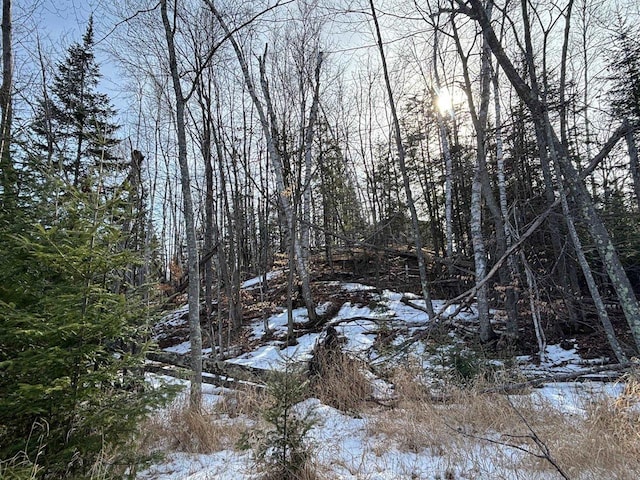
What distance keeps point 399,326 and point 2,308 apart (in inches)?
270

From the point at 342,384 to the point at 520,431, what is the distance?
2095 millimetres

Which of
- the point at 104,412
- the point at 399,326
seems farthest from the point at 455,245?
the point at 104,412

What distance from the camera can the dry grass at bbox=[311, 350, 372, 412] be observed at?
14.4 feet

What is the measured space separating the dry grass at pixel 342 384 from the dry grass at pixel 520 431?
54 centimetres

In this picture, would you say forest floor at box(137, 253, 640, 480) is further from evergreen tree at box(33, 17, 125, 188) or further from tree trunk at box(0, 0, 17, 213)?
evergreen tree at box(33, 17, 125, 188)

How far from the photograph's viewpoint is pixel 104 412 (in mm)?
2318

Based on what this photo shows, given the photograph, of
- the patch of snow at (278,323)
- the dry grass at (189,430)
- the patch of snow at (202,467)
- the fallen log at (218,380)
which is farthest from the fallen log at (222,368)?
the patch of snow at (278,323)

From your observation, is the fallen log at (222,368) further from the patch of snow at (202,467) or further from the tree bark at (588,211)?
the tree bark at (588,211)

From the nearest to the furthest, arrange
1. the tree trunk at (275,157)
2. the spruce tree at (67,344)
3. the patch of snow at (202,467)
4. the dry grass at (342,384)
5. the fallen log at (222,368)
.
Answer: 1. the spruce tree at (67,344)
2. the patch of snow at (202,467)
3. the dry grass at (342,384)
4. the fallen log at (222,368)
5. the tree trunk at (275,157)

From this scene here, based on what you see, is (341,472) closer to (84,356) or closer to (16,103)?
(84,356)

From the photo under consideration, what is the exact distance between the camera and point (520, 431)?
310 centimetres

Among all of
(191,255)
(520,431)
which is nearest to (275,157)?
(191,255)

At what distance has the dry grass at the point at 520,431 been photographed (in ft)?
7.80

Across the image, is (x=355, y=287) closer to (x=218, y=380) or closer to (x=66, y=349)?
A: (x=218, y=380)
